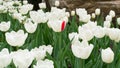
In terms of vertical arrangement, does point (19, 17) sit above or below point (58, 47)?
below

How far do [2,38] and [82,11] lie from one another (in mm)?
963

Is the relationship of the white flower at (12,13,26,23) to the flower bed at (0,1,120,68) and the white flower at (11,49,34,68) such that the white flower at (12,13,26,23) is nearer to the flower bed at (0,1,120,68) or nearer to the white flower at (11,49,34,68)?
the flower bed at (0,1,120,68)

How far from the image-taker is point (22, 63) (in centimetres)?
192

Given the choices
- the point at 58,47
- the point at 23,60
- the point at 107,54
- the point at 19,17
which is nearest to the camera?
the point at 23,60

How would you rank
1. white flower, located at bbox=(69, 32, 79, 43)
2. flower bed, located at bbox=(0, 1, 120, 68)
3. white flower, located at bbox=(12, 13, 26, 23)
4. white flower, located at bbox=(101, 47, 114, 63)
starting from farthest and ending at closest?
white flower, located at bbox=(12, 13, 26, 23), white flower, located at bbox=(69, 32, 79, 43), white flower, located at bbox=(101, 47, 114, 63), flower bed, located at bbox=(0, 1, 120, 68)

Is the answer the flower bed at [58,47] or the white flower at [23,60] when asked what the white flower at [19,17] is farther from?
the white flower at [23,60]

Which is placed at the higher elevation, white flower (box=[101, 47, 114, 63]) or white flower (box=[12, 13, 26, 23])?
white flower (box=[101, 47, 114, 63])

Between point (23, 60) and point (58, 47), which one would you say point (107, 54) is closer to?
point (23, 60)

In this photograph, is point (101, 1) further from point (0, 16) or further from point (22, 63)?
point (22, 63)

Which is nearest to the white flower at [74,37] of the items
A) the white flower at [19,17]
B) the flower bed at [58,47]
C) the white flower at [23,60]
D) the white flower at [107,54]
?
the flower bed at [58,47]

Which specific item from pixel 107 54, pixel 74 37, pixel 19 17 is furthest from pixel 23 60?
pixel 19 17

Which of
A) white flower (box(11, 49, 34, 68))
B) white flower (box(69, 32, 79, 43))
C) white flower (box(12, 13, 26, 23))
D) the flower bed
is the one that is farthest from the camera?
white flower (box(12, 13, 26, 23))

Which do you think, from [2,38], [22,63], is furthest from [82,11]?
[22,63]

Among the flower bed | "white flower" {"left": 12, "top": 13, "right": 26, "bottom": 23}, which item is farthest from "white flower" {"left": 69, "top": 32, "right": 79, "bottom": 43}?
"white flower" {"left": 12, "top": 13, "right": 26, "bottom": 23}
